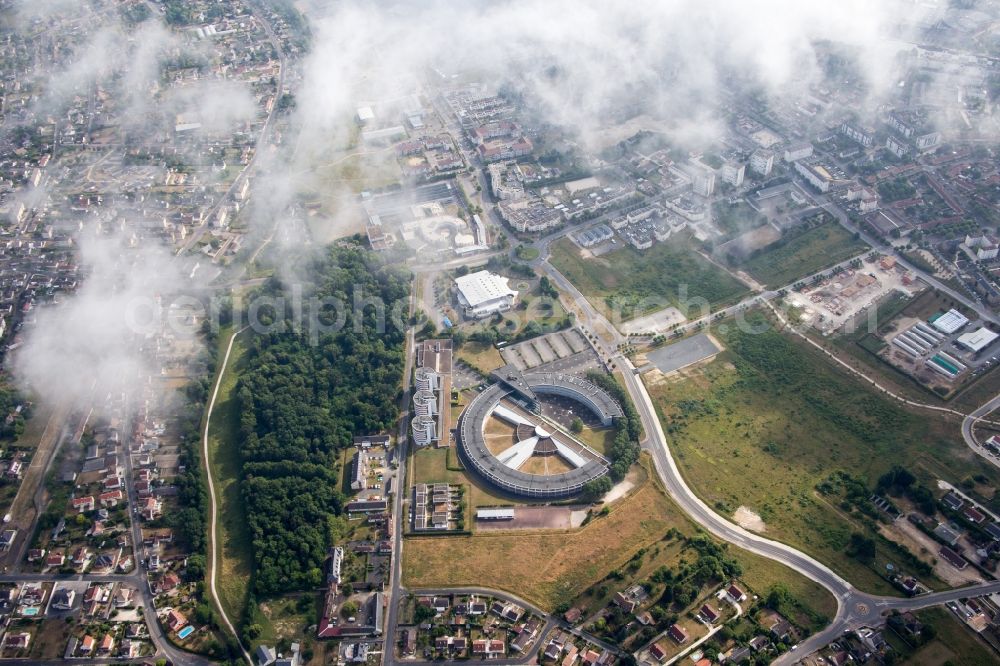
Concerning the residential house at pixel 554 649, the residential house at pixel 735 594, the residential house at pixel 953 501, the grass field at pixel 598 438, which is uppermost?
the residential house at pixel 953 501

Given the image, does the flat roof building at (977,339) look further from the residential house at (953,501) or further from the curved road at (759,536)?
the residential house at (953,501)

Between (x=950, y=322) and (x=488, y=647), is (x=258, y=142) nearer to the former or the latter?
(x=488, y=647)

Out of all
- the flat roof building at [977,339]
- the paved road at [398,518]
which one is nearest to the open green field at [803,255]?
the flat roof building at [977,339]

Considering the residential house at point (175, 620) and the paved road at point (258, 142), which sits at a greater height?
the paved road at point (258, 142)

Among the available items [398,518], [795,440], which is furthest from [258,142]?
[795,440]

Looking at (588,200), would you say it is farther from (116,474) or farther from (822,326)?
(116,474)
